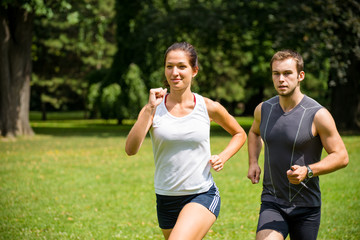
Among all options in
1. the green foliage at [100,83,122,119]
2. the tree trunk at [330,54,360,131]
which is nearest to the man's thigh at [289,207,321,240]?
the tree trunk at [330,54,360,131]

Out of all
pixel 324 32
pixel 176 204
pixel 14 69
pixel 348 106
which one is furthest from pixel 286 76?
pixel 348 106

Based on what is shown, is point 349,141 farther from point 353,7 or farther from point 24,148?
point 24,148

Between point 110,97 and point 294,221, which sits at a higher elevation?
point 294,221

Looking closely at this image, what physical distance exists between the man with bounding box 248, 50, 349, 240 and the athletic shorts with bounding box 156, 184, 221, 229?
16.8 inches

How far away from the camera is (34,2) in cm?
1766

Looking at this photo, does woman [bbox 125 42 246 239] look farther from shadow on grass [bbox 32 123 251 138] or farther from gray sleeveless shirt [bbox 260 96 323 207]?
shadow on grass [bbox 32 123 251 138]

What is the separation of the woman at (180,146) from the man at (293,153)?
1.56 ft

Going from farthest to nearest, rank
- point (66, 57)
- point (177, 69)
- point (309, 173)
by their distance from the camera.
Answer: point (66, 57) < point (177, 69) < point (309, 173)

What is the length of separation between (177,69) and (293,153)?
1.17m

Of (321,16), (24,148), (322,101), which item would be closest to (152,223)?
(24,148)

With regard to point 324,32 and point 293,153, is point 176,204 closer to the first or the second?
point 293,153

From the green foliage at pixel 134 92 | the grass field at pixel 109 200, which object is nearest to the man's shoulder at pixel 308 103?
the grass field at pixel 109 200

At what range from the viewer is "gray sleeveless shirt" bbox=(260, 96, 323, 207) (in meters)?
3.45

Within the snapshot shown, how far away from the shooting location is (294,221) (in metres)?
3.50
